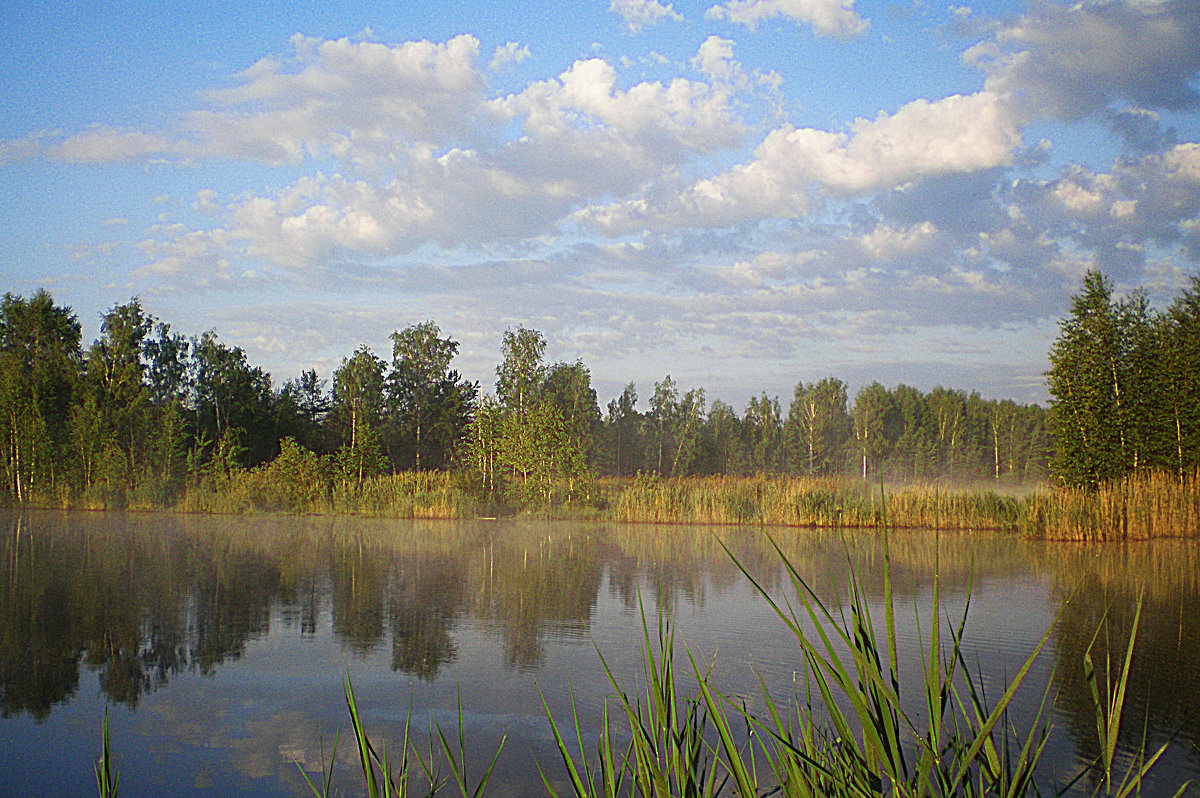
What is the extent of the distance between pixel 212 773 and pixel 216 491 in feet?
77.0

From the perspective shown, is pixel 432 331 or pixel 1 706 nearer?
pixel 1 706

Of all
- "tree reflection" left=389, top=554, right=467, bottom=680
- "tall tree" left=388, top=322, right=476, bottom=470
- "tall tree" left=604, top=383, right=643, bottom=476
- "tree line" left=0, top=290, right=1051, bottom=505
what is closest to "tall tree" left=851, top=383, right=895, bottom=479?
"tree line" left=0, top=290, right=1051, bottom=505

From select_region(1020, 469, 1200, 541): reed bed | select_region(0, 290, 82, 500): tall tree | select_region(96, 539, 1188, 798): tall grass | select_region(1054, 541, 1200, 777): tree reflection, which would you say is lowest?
select_region(1054, 541, 1200, 777): tree reflection

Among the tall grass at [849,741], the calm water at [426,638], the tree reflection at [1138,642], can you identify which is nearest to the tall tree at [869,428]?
the calm water at [426,638]

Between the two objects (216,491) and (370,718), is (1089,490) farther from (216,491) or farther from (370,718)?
(216,491)

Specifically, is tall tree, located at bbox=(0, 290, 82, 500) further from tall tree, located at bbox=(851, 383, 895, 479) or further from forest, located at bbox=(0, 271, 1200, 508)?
tall tree, located at bbox=(851, 383, 895, 479)

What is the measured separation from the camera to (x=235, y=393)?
3381 centimetres

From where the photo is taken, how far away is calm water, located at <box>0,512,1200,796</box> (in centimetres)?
481

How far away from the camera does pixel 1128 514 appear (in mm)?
16688

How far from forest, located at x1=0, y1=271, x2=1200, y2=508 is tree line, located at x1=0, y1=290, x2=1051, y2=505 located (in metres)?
0.08

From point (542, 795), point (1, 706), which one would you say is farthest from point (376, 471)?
point (542, 795)

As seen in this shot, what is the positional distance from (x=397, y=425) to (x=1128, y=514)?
1058 inches

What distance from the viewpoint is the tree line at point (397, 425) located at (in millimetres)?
26438

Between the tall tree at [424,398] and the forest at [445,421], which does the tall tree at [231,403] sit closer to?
the forest at [445,421]
